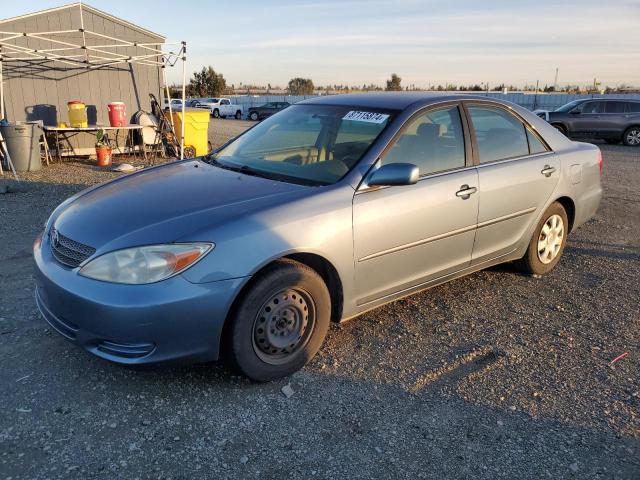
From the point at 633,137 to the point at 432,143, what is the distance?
57.0ft

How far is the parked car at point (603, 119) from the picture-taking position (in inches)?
703

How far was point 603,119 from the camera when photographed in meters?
17.8

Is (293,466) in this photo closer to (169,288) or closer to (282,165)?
(169,288)

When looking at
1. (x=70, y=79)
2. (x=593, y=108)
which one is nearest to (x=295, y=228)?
(x=70, y=79)

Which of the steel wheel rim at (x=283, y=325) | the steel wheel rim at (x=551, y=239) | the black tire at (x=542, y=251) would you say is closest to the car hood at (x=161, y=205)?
the steel wheel rim at (x=283, y=325)

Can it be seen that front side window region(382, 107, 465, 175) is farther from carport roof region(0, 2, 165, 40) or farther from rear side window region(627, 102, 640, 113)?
rear side window region(627, 102, 640, 113)

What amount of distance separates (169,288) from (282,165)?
1.42m

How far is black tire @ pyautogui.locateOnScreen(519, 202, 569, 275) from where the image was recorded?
15.6 ft

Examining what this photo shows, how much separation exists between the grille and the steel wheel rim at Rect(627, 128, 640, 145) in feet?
63.5

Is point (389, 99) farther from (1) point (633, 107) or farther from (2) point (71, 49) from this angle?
(1) point (633, 107)

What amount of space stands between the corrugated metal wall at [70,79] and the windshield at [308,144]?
878 centimetres

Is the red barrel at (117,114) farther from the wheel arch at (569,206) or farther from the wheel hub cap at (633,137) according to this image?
the wheel hub cap at (633,137)

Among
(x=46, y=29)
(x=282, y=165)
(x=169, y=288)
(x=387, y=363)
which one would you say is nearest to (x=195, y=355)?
(x=169, y=288)

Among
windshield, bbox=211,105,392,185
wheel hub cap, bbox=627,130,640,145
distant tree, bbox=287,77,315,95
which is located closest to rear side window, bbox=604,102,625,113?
wheel hub cap, bbox=627,130,640,145
